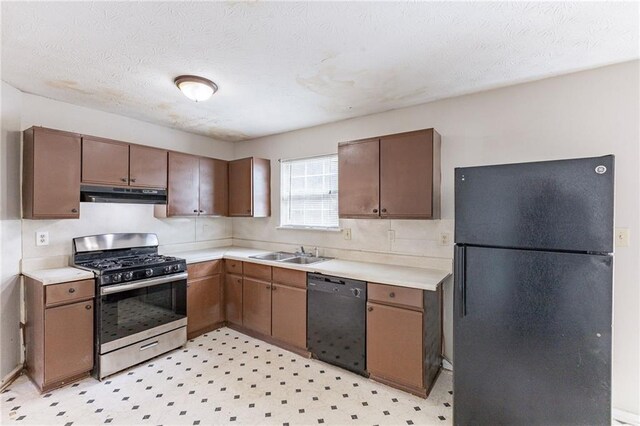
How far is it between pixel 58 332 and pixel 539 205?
3.51 m

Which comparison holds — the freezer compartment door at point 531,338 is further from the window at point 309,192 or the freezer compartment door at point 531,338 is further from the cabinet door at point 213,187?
the cabinet door at point 213,187

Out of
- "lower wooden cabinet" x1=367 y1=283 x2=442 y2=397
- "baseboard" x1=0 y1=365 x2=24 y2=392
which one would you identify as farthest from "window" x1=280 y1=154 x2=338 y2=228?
"baseboard" x1=0 y1=365 x2=24 y2=392

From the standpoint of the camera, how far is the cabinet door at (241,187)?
380cm

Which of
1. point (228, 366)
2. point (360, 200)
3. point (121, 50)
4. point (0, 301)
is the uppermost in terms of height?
point (121, 50)

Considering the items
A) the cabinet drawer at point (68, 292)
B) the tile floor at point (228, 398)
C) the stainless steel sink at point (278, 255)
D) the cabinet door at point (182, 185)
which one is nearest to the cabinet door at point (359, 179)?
the stainless steel sink at point (278, 255)

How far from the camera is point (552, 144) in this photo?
2.26 metres

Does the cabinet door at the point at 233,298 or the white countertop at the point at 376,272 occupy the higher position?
the white countertop at the point at 376,272

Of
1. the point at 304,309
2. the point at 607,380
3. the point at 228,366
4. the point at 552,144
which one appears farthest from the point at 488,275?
the point at 228,366

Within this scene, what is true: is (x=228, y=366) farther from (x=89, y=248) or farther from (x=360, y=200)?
(x=360, y=200)

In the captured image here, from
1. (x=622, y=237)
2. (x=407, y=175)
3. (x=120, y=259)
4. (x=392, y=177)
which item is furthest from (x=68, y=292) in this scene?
(x=622, y=237)

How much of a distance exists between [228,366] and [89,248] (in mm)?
1798

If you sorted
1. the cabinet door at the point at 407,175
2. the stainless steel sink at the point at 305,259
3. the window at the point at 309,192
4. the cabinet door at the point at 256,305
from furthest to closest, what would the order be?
the window at the point at 309,192, the stainless steel sink at the point at 305,259, the cabinet door at the point at 256,305, the cabinet door at the point at 407,175

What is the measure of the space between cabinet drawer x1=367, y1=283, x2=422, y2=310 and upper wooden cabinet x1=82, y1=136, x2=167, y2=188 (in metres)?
2.56

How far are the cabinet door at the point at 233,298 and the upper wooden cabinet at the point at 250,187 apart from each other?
84cm
